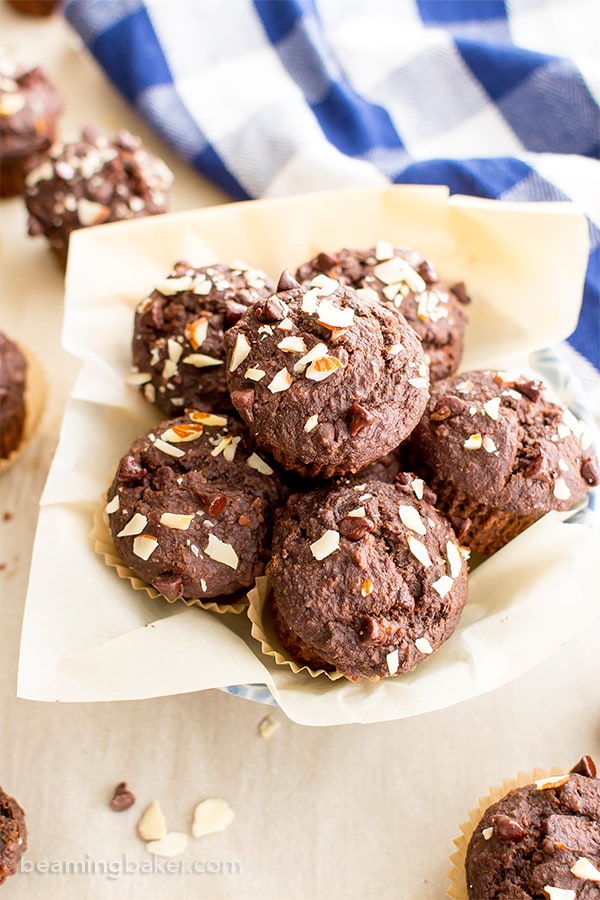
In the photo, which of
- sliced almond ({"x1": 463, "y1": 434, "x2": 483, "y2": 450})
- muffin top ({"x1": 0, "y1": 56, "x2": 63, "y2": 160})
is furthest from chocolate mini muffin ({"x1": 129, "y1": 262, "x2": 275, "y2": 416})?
muffin top ({"x1": 0, "y1": 56, "x2": 63, "y2": 160})

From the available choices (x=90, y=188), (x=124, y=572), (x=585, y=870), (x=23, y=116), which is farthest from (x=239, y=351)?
(x=23, y=116)

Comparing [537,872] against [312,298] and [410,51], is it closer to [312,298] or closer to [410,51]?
[312,298]

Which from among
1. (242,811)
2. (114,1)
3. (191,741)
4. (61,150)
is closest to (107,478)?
(191,741)

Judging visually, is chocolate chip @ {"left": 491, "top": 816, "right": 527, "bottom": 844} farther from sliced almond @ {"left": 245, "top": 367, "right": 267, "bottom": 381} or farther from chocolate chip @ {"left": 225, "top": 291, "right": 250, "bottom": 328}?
chocolate chip @ {"left": 225, "top": 291, "right": 250, "bottom": 328}

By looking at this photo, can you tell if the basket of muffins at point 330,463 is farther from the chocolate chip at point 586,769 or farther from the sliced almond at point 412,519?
the chocolate chip at point 586,769

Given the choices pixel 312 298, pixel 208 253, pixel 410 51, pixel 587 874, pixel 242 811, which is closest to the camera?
pixel 587 874
